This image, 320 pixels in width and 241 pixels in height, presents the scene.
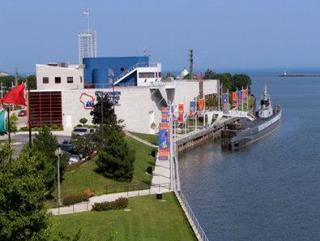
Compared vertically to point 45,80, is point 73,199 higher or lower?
lower

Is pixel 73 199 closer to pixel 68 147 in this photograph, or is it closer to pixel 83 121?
pixel 68 147

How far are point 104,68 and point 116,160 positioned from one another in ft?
158

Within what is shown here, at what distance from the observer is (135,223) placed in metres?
37.4

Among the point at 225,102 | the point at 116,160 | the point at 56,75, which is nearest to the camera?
the point at 116,160

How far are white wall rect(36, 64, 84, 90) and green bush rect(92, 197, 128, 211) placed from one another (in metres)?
46.5

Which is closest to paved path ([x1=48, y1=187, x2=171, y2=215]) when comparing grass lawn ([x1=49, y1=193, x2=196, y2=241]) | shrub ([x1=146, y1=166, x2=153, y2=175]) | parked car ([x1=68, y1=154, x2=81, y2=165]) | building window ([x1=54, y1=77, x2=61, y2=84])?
grass lawn ([x1=49, y1=193, x2=196, y2=241])

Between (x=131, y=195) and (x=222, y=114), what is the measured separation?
69825mm

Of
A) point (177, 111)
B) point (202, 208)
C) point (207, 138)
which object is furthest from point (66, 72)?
point (202, 208)

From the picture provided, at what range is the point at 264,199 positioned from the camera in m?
50.9

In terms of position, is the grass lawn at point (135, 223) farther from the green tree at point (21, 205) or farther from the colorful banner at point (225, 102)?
the colorful banner at point (225, 102)

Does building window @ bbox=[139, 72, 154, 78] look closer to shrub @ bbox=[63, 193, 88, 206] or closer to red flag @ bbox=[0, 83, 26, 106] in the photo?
shrub @ bbox=[63, 193, 88, 206]

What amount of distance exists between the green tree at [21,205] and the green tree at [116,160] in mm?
30903

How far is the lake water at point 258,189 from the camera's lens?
41656mm

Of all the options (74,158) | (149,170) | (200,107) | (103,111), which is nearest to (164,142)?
(149,170)
